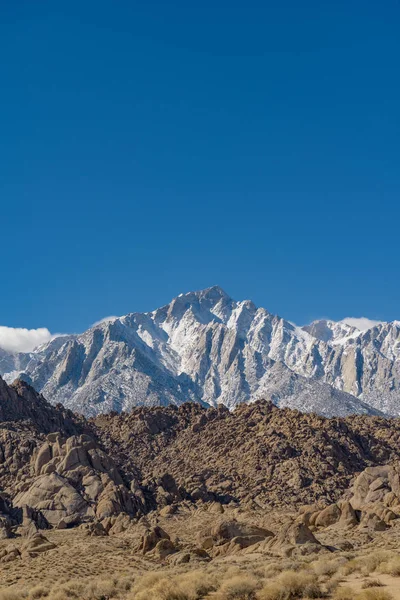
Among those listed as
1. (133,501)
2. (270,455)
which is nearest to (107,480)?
(133,501)

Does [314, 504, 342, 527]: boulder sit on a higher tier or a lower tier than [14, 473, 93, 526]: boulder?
lower

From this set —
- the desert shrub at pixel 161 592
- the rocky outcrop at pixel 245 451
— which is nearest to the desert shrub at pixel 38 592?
the desert shrub at pixel 161 592

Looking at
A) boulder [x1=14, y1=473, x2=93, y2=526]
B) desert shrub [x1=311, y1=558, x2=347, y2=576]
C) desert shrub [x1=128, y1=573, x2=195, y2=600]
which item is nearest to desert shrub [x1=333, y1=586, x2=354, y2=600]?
desert shrub [x1=311, y1=558, x2=347, y2=576]

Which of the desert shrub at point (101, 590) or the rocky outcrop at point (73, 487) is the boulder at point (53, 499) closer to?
the rocky outcrop at point (73, 487)

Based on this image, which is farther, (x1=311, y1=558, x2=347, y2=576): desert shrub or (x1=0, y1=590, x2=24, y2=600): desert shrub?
(x1=0, y1=590, x2=24, y2=600): desert shrub

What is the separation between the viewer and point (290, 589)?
106 feet

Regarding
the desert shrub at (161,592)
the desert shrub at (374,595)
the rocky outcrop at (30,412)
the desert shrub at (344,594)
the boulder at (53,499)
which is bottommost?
the desert shrub at (344,594)

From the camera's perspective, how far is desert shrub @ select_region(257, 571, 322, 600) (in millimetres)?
32031

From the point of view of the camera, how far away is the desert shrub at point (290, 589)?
3203 centimetres

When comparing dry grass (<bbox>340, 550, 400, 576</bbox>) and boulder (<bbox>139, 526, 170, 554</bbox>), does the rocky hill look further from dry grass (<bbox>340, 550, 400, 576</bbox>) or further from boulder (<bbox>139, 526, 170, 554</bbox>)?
dry grass (<bbox>340, 550, 400, 576</bbox>)

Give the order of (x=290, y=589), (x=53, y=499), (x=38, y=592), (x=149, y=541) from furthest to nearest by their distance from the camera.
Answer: (x=53, y=499)
(x=149, y=541)
(x=38, y=592)
(x=290, y=589)

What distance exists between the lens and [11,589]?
1645 inches

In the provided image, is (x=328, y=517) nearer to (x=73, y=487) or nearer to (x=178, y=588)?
(x=178, y=588)

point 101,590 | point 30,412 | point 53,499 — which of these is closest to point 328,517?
point 101,590
